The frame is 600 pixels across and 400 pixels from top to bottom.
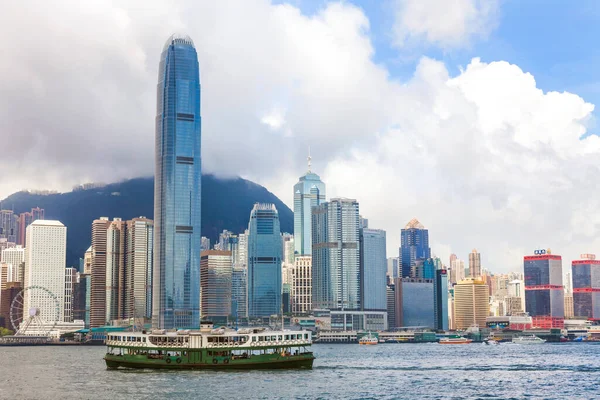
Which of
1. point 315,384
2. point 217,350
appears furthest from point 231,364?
point 315,384

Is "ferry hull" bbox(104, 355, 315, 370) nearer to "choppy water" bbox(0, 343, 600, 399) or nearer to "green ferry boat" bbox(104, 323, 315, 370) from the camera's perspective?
"green ferry boat" bbox(104, 323, 315, 370)

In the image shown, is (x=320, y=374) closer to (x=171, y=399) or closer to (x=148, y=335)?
(x=148, y=335)

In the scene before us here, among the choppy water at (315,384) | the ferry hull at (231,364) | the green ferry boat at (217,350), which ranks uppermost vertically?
the green ferry boat at (217,350)

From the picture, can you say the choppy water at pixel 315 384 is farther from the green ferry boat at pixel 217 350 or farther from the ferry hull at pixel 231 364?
the green ferry boat at pixel 217 350

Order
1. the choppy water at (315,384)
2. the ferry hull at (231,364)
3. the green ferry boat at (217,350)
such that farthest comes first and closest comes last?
the green ferry boat at (217,350), the ferry hull at (231,364), the choppy water at (315,384)

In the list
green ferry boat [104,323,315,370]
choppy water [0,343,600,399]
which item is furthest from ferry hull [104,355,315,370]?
choppy water [0,343,600,399]

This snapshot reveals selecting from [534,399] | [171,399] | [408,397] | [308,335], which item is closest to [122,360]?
[308,335]

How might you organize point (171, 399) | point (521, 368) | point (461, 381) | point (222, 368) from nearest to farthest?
point (171, 399) < point (461, 381) < point (222, 368) < point (521, 368)

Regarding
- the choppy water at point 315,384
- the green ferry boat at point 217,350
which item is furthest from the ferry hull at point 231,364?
the choppy water at point 315,384
